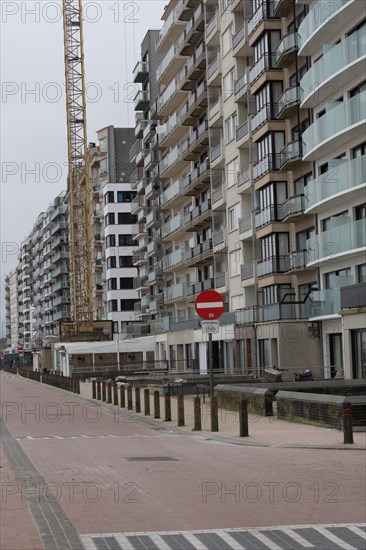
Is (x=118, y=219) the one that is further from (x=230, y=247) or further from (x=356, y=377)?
(x=356, y=377)

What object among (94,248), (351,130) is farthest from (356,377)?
(94,248)

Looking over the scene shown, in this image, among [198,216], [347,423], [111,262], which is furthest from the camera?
[111,262]

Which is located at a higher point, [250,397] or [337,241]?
[337,241]

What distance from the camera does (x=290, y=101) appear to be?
47.2m

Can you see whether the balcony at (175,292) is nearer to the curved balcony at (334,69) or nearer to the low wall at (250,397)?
the curved balcony at (334,69)

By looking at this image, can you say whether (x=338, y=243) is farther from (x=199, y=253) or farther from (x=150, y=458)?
(x=199, y=253)

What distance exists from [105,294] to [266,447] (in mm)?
107004

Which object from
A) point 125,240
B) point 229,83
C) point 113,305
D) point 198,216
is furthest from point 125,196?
point 229,83

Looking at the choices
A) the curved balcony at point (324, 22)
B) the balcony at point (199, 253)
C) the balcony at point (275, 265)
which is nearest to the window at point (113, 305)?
the balcony at point (199, 253)

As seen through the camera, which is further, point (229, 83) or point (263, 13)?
point (229, 83)

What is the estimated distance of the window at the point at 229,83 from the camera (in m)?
58.8

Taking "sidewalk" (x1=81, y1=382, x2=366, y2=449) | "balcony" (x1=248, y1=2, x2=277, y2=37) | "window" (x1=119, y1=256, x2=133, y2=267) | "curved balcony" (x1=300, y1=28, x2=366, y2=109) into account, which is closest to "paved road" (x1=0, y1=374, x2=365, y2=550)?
"sidewalk" (x1=81, y1=382, x2=366, y2=449)

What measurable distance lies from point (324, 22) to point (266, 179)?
10605 mm

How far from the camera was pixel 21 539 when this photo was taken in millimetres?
9094
